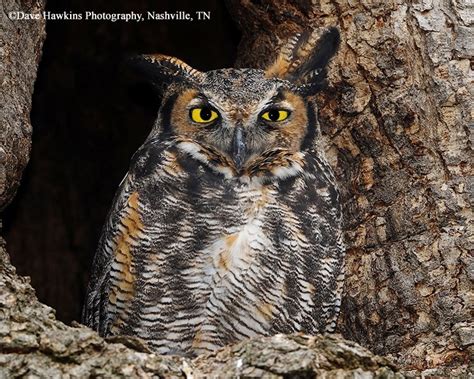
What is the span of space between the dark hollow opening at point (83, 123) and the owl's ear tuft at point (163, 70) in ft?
3.20

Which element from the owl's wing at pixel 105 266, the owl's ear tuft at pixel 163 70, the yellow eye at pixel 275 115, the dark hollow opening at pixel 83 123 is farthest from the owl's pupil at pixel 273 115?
the dark hollow opening at pixel 83 123

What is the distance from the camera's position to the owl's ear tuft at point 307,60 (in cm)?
286

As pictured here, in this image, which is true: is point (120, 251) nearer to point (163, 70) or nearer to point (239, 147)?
point (239, 147)

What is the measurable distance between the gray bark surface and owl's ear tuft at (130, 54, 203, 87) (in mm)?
330

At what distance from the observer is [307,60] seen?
290 centimetres

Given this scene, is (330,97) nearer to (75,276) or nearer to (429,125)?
(429,125)

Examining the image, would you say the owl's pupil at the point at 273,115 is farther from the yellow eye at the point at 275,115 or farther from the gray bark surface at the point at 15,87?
the gray bark surface at the point at 15,87

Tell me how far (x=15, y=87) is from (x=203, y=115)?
552 mm

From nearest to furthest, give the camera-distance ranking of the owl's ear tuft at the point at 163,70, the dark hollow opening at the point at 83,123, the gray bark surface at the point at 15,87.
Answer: the gray bark surface at the point at 15,87
the owl's ear tuft at the point at 163,70
the dark hollow opening at the point at 83,123

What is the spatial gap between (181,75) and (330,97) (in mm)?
523

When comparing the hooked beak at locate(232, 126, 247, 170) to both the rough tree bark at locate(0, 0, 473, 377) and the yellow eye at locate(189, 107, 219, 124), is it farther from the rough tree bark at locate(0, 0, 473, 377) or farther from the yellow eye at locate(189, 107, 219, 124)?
the rough tree bark at locate(0, 0, 473, 377)

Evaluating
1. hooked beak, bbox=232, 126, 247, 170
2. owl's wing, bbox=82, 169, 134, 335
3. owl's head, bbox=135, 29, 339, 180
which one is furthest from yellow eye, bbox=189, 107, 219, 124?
owl's wing, bbox=82, 169, 134, 335

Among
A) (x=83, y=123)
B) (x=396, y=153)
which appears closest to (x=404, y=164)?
(x=396, y=153)

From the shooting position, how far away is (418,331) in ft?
8.77
